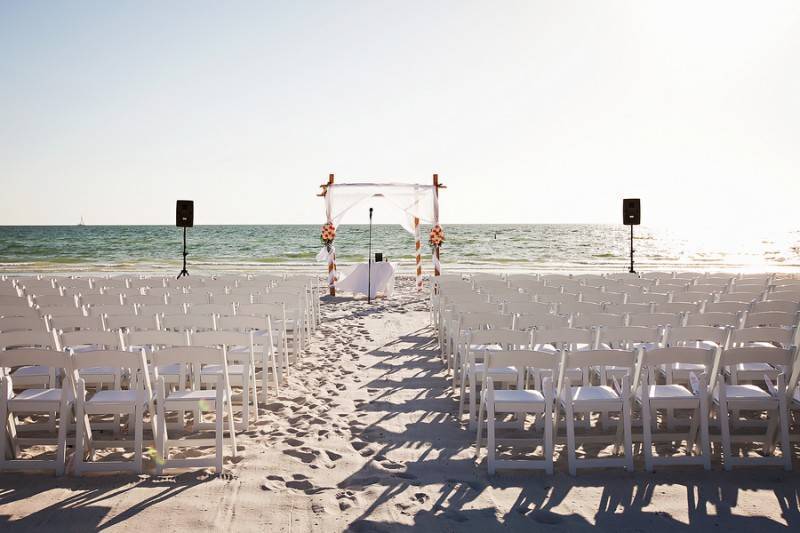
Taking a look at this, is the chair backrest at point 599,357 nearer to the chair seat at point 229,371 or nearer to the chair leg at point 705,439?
the chair leg at point 705,439

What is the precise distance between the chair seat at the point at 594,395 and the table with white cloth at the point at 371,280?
808cm

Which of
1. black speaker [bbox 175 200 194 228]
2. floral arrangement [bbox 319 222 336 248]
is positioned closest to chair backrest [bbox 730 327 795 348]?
floral arrangement [bbox 319 222 336 248]

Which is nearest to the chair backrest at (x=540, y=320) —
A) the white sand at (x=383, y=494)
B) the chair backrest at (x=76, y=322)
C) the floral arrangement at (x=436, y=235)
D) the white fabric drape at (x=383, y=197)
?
the white sand at (x=383, y=494)

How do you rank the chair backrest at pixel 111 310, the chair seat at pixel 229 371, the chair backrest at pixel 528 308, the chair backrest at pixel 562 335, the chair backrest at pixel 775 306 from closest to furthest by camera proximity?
the chair backrest at pixel 562 335, the chair seat at pixel 229 371, the chair backrest at pixel 111 310, the chair backrest at pixel 775 306, the chair backrest at pixel 528 308

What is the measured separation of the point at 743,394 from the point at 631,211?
9.55 meters

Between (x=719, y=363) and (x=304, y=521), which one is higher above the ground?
(x=719, y=363)

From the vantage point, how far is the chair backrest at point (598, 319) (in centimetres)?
450

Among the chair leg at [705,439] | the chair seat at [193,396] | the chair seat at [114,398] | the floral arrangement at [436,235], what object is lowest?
the chair leg at [705,439]

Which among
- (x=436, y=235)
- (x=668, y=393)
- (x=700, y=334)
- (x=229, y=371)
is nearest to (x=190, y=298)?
(x=229, y=371)

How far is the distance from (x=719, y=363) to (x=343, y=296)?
930 cm

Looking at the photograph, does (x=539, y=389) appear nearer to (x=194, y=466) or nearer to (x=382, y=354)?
(x=194, y=466)

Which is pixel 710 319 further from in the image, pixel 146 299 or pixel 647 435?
pixel 146 299

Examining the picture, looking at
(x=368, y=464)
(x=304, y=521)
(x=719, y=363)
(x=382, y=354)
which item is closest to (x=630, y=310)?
(x=719, y=363)

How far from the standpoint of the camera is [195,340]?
3.64m
